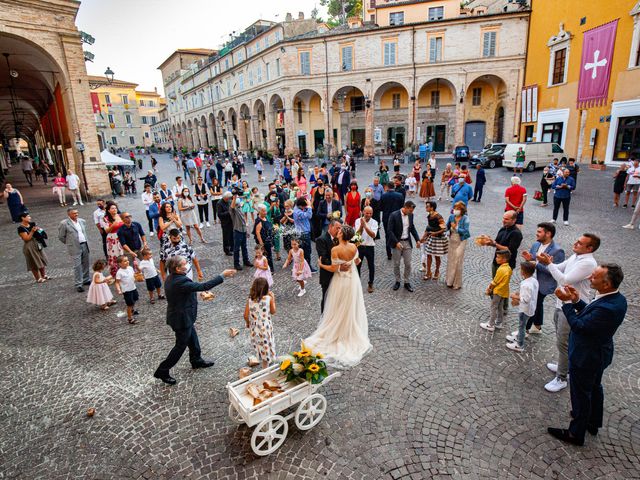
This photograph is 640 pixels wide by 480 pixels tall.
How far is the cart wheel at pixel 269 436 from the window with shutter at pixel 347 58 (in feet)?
114

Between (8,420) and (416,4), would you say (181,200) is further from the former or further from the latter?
(416,4)

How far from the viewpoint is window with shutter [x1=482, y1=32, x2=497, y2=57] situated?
29.8m

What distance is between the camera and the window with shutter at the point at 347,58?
32812 millimetres

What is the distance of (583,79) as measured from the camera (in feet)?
75.0

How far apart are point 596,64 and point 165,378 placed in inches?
1109

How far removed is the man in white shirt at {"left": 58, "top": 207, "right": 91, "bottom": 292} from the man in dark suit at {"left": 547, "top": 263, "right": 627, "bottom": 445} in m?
8.56

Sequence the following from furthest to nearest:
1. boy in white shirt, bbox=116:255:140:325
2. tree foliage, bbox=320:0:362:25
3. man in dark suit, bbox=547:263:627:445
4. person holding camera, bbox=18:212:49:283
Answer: tree foliage, bbox=320:0:362:25 < person holding camera, bbox=18:212:49:283 < boy in white shirt, bbox=116:255:140:325 < man in dark suit, bbox=547:263:627:445

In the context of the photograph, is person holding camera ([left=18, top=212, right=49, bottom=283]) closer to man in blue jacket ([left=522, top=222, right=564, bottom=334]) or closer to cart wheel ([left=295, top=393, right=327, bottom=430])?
cart wheel ([left=295, top=393, right=327, bottom=430])

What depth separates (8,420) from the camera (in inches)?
164

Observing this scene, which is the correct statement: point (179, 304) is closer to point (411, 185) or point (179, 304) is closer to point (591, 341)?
point (591, 341)

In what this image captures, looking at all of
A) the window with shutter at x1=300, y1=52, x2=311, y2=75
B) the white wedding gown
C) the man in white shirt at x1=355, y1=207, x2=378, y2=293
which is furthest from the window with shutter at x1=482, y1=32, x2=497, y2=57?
the white wedding gown

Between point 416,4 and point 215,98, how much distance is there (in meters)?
29.2

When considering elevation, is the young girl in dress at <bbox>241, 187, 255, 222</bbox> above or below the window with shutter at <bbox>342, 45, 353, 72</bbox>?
below

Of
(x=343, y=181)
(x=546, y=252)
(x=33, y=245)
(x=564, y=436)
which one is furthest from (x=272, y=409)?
(x=343, y=181)
